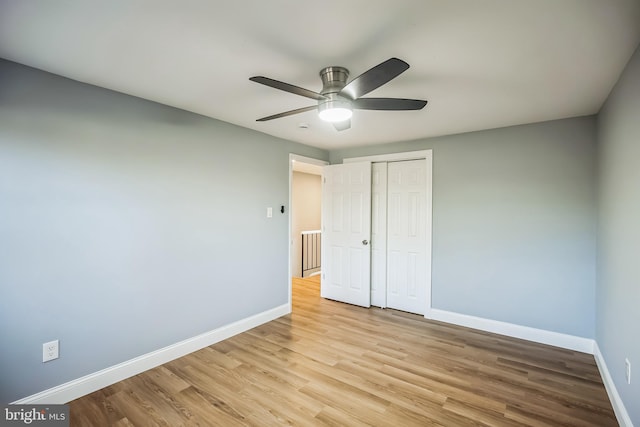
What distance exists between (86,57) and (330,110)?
1.56 m

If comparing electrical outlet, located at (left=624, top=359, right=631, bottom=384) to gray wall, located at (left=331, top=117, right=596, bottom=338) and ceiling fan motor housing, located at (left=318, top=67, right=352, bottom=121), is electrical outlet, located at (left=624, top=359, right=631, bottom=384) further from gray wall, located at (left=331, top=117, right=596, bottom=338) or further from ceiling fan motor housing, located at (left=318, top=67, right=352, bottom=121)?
ceiling fan motor housing, located at (left=318, top=67, right=352, bottom=121)

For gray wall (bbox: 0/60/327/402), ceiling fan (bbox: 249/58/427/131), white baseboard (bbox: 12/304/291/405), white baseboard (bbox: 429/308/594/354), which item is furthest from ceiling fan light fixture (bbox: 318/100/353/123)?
white baseboard (bbox: 429/308/594/354)

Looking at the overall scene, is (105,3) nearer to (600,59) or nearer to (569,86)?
(600,59)

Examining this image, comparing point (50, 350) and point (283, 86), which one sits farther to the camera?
point (50, 350)

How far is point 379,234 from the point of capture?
14.4 ft

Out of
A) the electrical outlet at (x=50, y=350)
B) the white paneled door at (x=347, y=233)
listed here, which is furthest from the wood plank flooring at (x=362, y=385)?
the white paneled door at (x=347, y=233)

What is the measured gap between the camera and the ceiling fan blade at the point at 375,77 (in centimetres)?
146

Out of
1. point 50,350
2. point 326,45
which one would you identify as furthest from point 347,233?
point 50,350

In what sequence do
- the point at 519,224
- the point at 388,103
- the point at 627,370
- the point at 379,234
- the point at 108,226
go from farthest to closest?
1. the point at 379,234
2. the point at 519,224
3. the point at 108,226
4. the point at 388,103
5. the point at 627,370

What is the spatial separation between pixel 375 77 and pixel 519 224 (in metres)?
2.68

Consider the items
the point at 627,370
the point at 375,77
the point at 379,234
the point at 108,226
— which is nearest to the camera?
the point at 375,77

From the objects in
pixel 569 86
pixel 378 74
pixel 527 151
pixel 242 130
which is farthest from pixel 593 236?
pixel 242 130

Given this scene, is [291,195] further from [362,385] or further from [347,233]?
[362,385]

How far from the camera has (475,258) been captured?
141 inches
